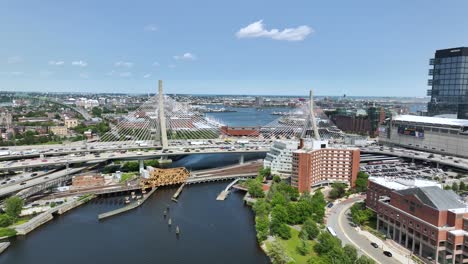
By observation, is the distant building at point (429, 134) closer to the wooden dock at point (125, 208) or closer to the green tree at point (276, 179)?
the green tree at point (276, 179)

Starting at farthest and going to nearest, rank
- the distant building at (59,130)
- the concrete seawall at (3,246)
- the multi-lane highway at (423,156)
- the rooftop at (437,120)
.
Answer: the distant building at (59,130) → the rooftop at (437,120) → the multi-lane highway at (423,156) → the concrete seawall at (3,246)

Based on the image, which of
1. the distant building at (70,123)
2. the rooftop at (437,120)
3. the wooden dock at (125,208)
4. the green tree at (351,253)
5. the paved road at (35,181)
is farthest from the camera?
the distant building at (70,123)

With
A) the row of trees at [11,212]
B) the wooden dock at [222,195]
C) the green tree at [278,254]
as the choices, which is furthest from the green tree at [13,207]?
the green tree at [278,254]

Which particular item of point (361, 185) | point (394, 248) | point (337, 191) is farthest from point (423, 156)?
point (394, 248)

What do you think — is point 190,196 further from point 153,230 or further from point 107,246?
point 107,246

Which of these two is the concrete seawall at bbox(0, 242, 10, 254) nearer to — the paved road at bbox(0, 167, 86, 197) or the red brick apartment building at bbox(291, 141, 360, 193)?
the paved road at bbox(0, 167, 86, 197)

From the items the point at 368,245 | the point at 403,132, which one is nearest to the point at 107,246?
the point at 368,245

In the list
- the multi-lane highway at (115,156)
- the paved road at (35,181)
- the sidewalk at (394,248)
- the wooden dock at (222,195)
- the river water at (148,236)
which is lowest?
the river water at (148,236)
